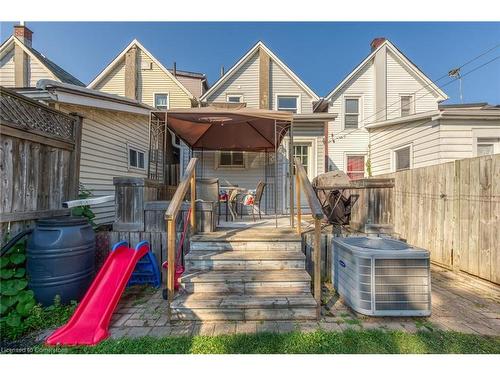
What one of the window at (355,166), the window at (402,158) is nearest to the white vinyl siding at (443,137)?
the window at (402,158)

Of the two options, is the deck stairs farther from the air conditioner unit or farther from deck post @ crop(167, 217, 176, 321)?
the air conditioner unit

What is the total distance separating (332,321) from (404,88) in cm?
1182

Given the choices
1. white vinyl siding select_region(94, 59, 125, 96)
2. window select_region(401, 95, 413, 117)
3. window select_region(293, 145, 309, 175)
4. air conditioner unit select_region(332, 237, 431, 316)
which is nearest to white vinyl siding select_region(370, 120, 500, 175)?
window select_region(293, 145, 309, 175)

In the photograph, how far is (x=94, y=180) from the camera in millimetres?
5242

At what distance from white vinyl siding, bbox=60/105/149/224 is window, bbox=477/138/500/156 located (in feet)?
Answer: 32.1

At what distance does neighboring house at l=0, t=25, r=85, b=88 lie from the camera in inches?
332

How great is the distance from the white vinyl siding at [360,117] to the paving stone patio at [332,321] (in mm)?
7260

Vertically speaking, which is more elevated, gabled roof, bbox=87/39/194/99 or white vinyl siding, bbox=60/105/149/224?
gabled roof, bbox=87/39/194/99

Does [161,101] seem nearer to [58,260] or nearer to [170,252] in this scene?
[58,260]
